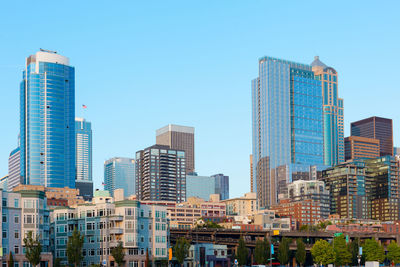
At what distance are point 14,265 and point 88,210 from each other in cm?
3229

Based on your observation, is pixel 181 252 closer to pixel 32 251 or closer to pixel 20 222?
pixel 20 222

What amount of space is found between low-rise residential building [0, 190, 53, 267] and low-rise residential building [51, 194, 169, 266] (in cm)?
1558

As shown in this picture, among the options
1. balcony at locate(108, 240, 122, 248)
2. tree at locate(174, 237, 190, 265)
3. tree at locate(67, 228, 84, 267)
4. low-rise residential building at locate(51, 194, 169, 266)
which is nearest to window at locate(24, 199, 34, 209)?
tree at locate(67, 228, 84, 267)

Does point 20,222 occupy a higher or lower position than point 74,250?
higher

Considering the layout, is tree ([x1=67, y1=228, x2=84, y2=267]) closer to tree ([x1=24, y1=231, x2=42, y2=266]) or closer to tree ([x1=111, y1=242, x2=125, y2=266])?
tree ([x1=111, y1=242, x2=125, y2=266])

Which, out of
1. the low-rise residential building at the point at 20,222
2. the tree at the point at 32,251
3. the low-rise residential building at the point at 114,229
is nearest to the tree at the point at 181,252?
the low-rise residential building at the point at 114,229

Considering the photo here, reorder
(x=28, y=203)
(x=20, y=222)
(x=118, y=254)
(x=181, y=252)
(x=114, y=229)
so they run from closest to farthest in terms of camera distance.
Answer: (x=20, y=222), (x=28, y=203), (x=118, y=254), (x=114, y=229), (x=181, y=252)

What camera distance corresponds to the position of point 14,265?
159 m

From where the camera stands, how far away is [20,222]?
6393 inches

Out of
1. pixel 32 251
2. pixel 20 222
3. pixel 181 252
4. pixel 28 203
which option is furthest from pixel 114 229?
pixel 32 251

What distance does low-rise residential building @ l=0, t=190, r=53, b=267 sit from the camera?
521 ft

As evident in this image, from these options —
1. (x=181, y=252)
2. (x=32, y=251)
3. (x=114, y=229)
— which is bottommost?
(x=181, y=252)

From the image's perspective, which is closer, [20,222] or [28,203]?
[20,222]

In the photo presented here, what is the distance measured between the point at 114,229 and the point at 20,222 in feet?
85.3
